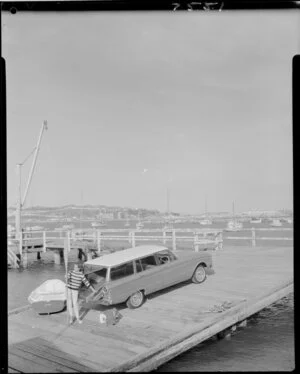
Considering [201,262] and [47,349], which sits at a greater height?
[201,262]

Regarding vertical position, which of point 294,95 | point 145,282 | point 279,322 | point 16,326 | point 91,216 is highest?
point 294,95

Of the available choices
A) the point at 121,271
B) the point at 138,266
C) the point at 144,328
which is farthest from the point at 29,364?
the point at 138,266

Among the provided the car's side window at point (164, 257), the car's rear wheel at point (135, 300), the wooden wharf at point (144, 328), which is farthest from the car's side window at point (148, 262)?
the wooden wharf at point (144, 328)

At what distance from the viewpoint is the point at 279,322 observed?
7867 millimetres

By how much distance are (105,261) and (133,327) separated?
1722mm

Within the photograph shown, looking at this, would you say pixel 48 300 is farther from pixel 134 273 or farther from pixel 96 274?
pixel 134 273

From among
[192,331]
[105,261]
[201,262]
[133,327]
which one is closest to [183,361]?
[192,331]

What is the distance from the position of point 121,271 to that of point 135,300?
64 cm

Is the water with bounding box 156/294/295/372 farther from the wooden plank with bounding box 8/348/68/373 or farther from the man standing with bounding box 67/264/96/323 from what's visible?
the man standing with bounding box 67/264/96/323

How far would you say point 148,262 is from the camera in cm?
744

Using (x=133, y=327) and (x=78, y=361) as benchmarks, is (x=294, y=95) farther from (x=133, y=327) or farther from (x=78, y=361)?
(x=133, y=327)

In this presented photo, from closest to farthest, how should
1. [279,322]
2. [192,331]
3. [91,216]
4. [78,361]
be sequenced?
[78,361]
[192,331]
[279,322]
[91,216]

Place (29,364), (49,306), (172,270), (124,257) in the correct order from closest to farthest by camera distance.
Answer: (29,364) < (49,306) < (124,257) < (172,270)

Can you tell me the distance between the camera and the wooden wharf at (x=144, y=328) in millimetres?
4703
